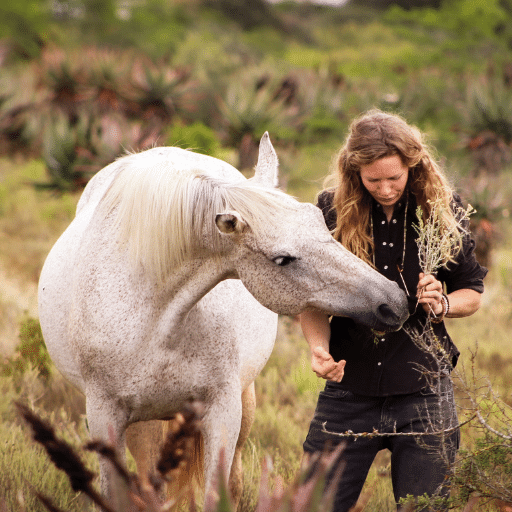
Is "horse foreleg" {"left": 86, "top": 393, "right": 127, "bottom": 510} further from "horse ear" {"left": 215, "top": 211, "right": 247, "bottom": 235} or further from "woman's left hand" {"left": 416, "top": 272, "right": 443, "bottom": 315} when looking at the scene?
"woman's left hand" {"left": 416, "top": 272, "right": 443, "bottom": 315}

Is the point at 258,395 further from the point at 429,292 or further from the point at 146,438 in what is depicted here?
the point at 429,292

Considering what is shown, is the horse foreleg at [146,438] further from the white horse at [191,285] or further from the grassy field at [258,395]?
the white horse at [191,285]

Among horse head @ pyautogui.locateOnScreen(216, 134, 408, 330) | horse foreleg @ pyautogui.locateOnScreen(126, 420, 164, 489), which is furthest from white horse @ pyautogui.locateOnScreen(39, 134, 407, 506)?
horse foreleg @ pyautogui.locateOnScreen(126, 420, 164, 489)

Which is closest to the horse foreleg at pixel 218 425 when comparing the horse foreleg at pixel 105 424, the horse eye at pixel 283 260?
the horse foreleg at pixel 105 424

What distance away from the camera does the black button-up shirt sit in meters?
2.55

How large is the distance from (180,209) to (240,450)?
1.58m

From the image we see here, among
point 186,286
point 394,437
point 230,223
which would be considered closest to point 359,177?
point 230,223

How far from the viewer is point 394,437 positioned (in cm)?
259

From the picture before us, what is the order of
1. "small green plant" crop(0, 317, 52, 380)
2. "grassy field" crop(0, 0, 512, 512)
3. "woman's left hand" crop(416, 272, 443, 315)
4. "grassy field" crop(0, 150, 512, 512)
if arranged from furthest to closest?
"small green plant" crop(0, 317, 52, 380) < "grassy field" crop(0, 0, 512, 512) < "grassy field" crop(0, 150, 512, 512) < "woman's left hand" crop(416, 272, 443, 315)

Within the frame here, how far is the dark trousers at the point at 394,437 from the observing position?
97.0 inches

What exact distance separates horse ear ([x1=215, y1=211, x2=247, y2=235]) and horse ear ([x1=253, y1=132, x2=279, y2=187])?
0.35 meters

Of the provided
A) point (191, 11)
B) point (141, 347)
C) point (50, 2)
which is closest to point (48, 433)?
point (141, 347)

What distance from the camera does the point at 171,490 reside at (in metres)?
3.19

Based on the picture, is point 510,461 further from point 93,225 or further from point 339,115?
point 339,115
